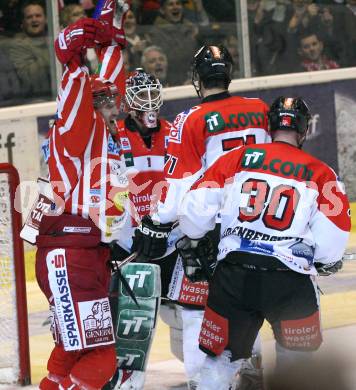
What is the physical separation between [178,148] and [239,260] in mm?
910

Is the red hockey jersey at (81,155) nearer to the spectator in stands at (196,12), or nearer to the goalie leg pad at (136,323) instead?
the goalie leg pad at (136,323)

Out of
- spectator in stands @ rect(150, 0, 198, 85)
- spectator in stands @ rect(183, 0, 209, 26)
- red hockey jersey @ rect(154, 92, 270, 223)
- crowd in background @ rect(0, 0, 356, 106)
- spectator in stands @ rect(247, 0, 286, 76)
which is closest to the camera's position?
red hockey jersey @ rect(154, 92, 270, 223)

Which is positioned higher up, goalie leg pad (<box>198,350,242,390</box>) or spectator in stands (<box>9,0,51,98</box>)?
spectator in stands (<box>9,0,51,98</box>)

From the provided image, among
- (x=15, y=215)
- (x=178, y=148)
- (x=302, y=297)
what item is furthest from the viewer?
(x=15, y=215)

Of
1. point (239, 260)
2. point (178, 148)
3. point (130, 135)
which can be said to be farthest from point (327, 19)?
point (239, 260)

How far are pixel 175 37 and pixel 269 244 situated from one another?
6343 millimetres

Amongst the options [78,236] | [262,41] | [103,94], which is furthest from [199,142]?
[262,41]

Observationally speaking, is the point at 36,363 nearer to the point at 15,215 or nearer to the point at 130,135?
the point at 15,215

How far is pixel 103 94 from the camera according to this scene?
5305mm

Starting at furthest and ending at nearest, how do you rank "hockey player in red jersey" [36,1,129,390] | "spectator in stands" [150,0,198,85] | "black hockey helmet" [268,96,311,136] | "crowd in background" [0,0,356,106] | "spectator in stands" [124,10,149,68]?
"spectator in stands" [150,0,198,85], "spectator in stands" [124,10,149,68], "crowd in background" [0,0,356,106], "hockey player in red jersey" [36,1,129,390], "black hockey helmet" [268,96,311,136]

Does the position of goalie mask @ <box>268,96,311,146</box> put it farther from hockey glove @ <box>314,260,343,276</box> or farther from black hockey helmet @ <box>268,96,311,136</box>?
hockey glove @ <box>314,260,343,276</box>

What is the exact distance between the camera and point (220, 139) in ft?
18.2

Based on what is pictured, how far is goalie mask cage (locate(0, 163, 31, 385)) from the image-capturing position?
6.14 meters

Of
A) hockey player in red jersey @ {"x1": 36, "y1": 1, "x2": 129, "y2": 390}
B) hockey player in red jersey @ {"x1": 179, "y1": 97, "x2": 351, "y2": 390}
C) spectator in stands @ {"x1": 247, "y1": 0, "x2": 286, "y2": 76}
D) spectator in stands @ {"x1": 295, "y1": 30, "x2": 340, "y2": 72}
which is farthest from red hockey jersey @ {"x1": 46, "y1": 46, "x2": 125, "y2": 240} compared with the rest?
spectator in stands @ {"x1": 295, "y1": 30, "x2": 340, "y2": 72}
